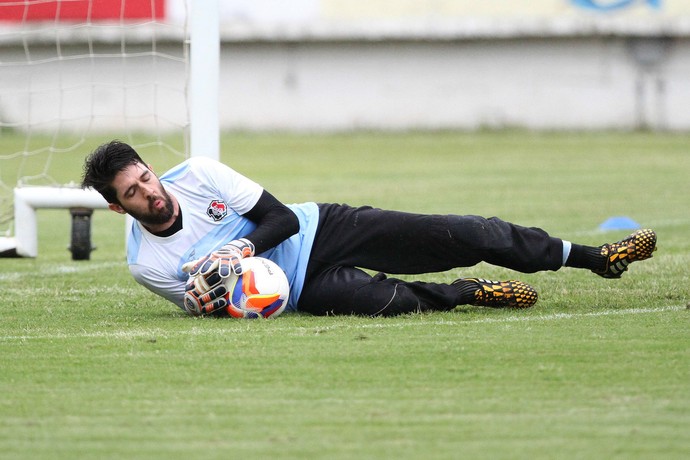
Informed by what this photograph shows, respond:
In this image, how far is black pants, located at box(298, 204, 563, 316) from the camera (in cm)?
670

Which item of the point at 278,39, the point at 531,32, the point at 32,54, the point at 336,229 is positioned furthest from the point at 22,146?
the point at 336,229

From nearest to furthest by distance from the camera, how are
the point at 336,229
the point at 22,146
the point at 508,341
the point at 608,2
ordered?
the point at 508,341
the point at 336,229
the point at 22,146
the point at 608,2

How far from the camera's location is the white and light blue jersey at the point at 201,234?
21.9 ft

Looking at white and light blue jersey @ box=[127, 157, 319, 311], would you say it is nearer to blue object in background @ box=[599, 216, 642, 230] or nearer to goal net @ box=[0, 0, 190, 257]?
blue object in background @ box=[599, 216, 642, 230]

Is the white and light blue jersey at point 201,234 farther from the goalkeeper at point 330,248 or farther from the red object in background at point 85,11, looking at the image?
the red object in background at point 85,11

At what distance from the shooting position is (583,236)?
11234 millimetres

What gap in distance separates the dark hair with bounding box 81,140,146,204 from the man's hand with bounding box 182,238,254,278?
1.94ft

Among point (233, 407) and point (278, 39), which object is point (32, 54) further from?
point (233, 407)

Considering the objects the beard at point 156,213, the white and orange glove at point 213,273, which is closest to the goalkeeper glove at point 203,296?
the white and orange glove at point 213,273

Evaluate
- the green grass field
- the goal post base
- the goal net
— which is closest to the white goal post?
the goal post base

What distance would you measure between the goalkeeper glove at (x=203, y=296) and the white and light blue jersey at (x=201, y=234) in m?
0.09

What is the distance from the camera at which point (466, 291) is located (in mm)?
6895

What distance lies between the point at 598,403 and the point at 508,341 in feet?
3.82

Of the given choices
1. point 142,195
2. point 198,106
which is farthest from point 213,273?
point 198,106
